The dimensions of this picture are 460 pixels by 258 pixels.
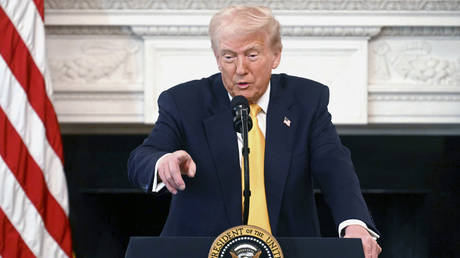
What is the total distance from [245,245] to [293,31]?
2714 millimetres

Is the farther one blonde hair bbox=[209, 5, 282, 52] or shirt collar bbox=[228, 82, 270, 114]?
shirt collar bbox=[228, 82, 270, 114]

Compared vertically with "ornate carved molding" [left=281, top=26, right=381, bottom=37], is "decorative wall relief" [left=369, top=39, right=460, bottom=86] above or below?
below

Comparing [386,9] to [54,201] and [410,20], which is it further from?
[54,201]

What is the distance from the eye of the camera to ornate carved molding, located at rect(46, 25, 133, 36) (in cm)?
407

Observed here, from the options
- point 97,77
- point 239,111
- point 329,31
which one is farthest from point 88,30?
point 239,111

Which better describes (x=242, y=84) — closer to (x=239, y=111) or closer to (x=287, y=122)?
(x=287, y=122)

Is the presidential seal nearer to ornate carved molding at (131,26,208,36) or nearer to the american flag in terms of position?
the american flag

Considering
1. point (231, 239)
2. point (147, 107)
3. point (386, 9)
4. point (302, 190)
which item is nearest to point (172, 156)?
point (231, 239)

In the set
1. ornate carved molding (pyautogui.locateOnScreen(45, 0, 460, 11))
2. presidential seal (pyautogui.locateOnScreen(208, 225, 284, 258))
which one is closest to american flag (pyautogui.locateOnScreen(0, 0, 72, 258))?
ornate carved molding (pyautogui.locateOnScreen(45, 0, 460, 11))

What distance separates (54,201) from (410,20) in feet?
7.35

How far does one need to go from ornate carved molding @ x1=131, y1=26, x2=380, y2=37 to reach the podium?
8.63 ft

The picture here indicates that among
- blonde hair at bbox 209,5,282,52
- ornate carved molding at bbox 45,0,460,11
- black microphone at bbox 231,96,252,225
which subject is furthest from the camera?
ornate carved molding at bbox 45,0,460,11

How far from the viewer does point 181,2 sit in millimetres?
4012

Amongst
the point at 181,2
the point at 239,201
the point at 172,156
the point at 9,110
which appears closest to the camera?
the point at 172,156
